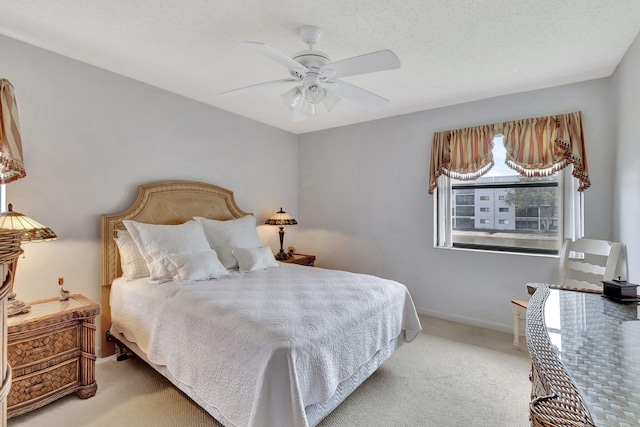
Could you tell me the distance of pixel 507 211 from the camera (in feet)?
11.1

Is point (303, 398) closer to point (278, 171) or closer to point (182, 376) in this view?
point (182, 376)

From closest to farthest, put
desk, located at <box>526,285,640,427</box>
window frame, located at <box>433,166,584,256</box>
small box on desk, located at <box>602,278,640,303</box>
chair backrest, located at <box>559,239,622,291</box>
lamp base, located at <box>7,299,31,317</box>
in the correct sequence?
desk, located at <box>526,285,640,427</box> → small box on desk, located at <box>602,278,640,303</box> → lamp base, located at <box>7,299,31,317</box> → chair backrest, located at <box>559,239,622,291</box> → window frame, located at <box>433,166,584,256</box>

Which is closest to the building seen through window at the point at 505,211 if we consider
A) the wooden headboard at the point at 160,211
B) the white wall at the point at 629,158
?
the white wall at the point at 629,158

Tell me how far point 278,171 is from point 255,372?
3367 millimetres

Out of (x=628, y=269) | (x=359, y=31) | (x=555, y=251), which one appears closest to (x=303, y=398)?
(x=359, y=31)

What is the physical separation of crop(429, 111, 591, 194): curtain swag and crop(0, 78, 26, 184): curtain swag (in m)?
3.64

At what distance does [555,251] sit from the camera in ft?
10.2

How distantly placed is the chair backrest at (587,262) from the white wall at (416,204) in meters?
0.18

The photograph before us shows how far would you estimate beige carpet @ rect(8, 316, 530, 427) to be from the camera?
1911 millimetres

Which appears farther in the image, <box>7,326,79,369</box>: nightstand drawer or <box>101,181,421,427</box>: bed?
<box>7,326,79,369</box>: nightstand drawer

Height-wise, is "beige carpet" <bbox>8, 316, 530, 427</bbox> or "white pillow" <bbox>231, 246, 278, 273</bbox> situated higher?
"white pillow" <bbox>231, 246, 278, 273</bbox>

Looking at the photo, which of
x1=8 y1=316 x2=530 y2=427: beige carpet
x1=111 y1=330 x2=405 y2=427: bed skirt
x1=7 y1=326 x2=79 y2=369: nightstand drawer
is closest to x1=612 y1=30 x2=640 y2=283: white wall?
x1=8 y1=316 x2=530 y2=427: beige carpet

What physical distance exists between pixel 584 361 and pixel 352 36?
2.15 meters

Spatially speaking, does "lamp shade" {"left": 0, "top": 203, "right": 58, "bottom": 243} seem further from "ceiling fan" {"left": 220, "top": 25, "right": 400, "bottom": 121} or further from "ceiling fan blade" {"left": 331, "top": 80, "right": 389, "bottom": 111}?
"ceiling fan blade" {"left": 331, "top": 80, "right": 389, "bottom": 111}
